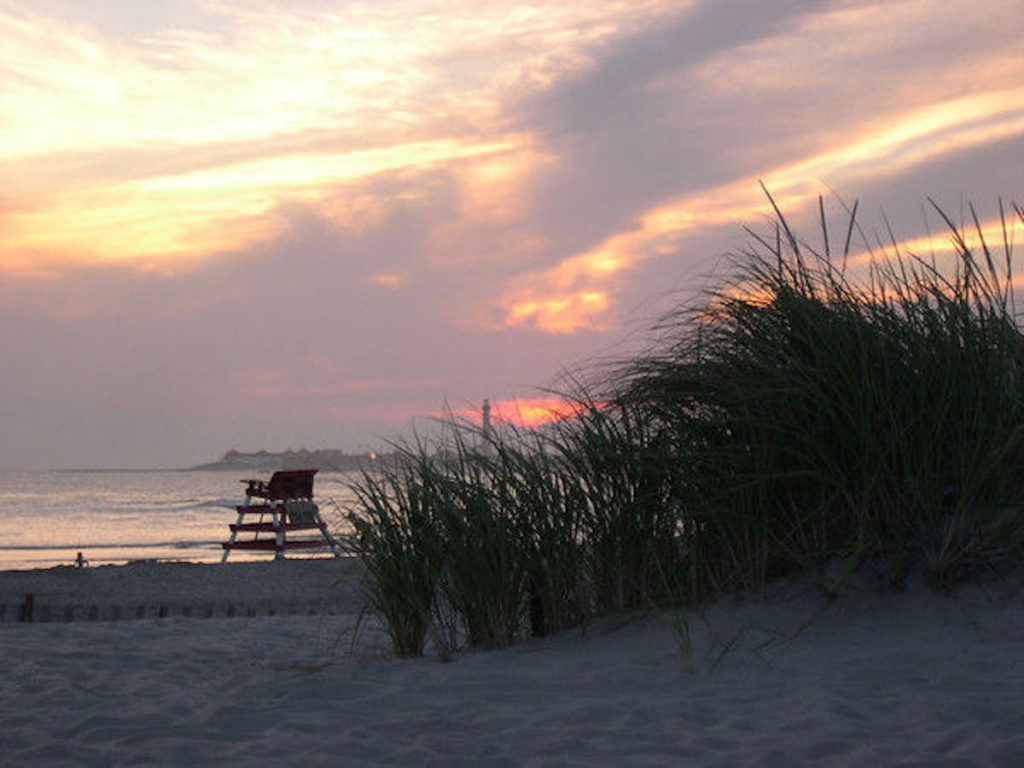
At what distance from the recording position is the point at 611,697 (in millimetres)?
3898

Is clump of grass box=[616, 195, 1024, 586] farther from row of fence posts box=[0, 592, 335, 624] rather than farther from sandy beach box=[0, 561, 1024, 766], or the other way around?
row of fence posts box=[0, 592, 335, 624]

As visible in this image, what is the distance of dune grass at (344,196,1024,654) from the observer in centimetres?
441

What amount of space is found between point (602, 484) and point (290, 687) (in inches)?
64.6

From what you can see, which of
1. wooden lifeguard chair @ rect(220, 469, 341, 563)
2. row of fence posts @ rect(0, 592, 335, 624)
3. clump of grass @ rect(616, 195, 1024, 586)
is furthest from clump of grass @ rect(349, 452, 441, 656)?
wooden lifeguard chair @ rect(220, 469, 341, 563)

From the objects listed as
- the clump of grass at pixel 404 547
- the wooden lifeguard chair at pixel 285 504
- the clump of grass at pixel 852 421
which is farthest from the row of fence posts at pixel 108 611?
the wooden lifeguard chair at pixel 285 504

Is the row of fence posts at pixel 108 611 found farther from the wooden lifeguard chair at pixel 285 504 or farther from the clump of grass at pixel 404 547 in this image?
the wooden lifeguard chair at pixel 285 504

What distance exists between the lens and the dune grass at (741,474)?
4.41 m

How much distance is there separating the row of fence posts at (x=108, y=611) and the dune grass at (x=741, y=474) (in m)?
4.88

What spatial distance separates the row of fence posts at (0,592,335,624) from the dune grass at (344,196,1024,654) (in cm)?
488

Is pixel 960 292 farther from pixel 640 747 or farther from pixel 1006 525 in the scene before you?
pixel 640 747

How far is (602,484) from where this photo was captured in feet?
16.2

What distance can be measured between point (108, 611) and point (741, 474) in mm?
6701

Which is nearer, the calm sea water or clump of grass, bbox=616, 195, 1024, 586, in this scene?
clump of grass, bbox=616, 195, 1024, 586

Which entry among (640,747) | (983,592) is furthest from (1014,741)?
(983,592)
